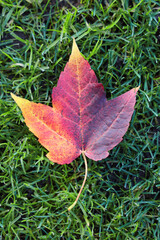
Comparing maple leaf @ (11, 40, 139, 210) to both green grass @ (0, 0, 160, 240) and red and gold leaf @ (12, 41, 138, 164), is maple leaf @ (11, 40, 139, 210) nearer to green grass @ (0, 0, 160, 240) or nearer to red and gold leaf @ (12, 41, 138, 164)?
red and gold leaf @ (12, 41, 138, 164)

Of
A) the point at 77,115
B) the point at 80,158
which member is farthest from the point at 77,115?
the point at 80,158

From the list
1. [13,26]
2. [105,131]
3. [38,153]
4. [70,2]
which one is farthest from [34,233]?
[70,2]

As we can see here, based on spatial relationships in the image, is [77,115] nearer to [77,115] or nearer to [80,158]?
[77,115]

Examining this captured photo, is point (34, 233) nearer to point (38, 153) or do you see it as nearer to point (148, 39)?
point (38, 153)

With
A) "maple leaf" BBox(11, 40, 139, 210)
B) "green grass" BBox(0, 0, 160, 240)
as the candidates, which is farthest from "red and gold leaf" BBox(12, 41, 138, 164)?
"green grass" BBox(0, 0, 160, 240)

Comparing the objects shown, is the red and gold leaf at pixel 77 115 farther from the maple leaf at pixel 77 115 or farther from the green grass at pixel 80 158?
the green grass at pixel 80 158

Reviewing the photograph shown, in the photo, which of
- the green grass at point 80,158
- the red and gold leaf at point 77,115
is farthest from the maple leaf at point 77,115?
the green grass at point 80,158
